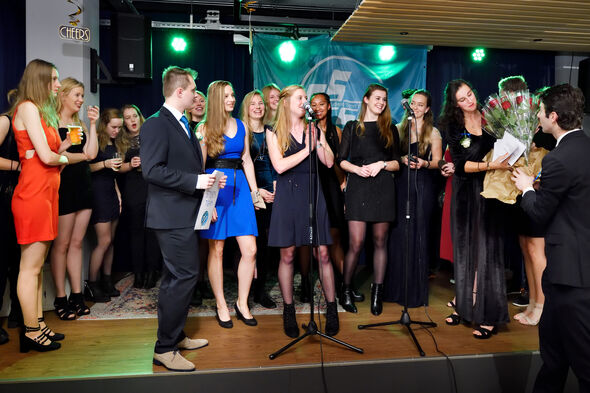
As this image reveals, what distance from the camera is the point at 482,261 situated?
3287 mm

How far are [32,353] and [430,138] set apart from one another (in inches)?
140

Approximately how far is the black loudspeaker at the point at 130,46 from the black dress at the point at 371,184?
2.43m

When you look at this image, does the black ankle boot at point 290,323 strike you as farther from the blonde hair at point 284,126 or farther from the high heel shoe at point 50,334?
the high heel shoe at point 50,334

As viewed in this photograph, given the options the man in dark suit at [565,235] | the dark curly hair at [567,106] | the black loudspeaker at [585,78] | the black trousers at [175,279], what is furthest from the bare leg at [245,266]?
the black loudspeaker at [585,78]

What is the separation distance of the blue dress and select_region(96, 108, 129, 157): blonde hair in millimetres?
1443

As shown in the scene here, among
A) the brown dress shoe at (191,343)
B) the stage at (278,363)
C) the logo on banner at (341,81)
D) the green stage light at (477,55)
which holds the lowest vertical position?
the stage at (278,363)

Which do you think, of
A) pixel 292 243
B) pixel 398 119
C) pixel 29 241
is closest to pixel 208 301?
pixel 292 243

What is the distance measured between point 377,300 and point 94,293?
2571 mm

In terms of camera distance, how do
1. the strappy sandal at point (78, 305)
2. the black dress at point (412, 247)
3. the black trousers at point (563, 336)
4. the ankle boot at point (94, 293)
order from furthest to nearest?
1. the ankle boot at point (94, 293)
2. the black dress at point (412, 247)
3. the strappy sandal at point (78, 305)
4. the black trousers at point (563, 336)

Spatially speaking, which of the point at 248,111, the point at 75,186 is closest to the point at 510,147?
the point at 248,111

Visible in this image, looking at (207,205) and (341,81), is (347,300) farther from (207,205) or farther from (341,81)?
(341,81)

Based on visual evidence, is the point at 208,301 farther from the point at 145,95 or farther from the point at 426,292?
the point at 145,95

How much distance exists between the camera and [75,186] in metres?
3.67

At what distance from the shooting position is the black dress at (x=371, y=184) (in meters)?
3.71
